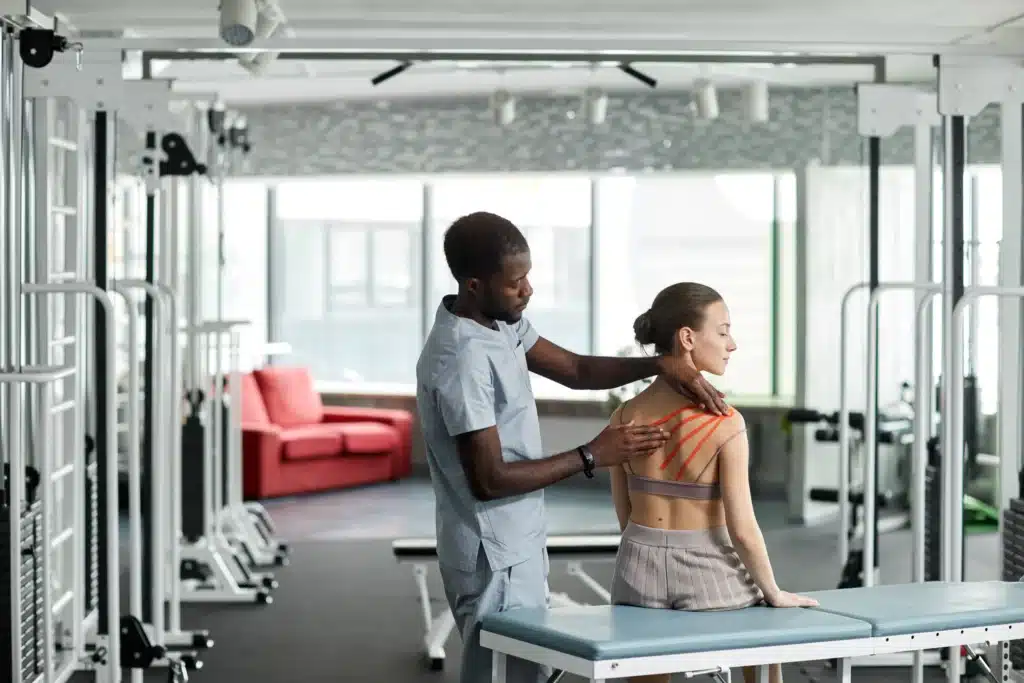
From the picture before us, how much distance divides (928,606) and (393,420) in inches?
257

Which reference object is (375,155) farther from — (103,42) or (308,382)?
(103,42)

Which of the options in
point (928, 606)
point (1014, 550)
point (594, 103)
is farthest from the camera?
point (594, 103)

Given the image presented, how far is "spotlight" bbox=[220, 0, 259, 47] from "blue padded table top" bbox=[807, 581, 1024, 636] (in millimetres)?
2093

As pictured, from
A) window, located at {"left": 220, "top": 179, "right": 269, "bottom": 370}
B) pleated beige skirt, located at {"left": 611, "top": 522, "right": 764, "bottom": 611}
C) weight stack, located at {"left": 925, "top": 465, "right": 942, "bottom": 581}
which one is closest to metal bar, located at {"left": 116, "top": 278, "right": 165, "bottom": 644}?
pleated beige skirt, located at {"left": 611, "top": 522, "right": 764, "bottom": 611}

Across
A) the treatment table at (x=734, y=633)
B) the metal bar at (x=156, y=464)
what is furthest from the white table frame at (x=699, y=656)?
the metal bar at (x=156, y=464)

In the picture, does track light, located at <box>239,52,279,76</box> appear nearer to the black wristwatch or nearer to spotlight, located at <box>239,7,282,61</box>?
spotlight, located at <box>239,7,282,61</box>

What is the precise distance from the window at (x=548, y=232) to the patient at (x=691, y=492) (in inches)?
263

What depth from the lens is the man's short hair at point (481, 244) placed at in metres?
2.64

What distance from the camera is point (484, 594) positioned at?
111 inches

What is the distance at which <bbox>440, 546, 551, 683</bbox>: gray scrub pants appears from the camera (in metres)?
2.81

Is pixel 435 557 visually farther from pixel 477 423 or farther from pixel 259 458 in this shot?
pixel 259 458

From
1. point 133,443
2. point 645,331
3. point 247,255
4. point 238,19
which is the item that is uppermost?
point 238,19

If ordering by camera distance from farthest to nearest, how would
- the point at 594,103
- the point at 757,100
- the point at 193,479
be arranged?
1. the point at 594,103
2. the point at 757,100
3. the point at 193,479

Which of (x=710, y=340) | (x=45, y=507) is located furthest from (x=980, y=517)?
(x=45, y=507)
